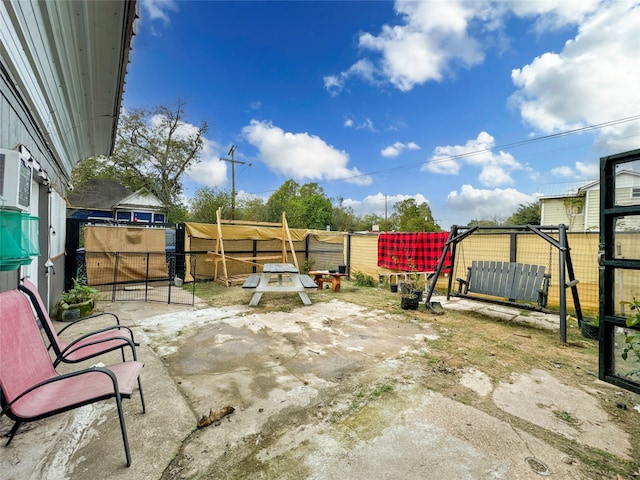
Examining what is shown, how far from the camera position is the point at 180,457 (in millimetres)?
1489

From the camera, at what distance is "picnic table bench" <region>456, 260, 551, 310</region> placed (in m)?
4.07

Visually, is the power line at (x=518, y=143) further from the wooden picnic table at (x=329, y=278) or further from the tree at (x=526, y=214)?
the wooden picnic table at (x=329, y=278)

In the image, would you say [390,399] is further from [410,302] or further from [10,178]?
[410,302]

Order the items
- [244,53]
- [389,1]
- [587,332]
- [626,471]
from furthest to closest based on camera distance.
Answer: [244,53], [389,1], [587,332], [626,471]

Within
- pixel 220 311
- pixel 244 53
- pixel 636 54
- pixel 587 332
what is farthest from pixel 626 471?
pixel 244 53

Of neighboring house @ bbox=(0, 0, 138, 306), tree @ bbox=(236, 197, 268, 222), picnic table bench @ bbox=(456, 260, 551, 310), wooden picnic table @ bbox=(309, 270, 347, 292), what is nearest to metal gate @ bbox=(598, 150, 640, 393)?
picnic table bench @ bbox=(456, 260, 551, 310)

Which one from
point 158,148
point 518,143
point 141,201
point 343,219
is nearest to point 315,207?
point 343,219

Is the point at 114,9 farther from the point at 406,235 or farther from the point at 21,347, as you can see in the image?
the point at 406,235

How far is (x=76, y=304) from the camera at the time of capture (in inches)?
168

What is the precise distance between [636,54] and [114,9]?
7.96 metres

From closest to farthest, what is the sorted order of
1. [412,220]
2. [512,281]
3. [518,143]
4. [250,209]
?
[512,281] → [518,143] → [250,209] → [412,220]

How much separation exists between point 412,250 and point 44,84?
7.25 metres

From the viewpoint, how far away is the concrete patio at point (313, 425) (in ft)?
4.67

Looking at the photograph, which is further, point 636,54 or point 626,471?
point 636,54
